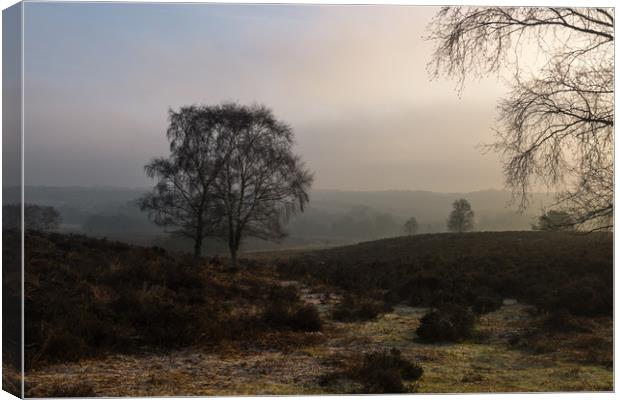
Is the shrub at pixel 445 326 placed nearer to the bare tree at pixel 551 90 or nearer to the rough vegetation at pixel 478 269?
the rough vegetation at pixel 478 269

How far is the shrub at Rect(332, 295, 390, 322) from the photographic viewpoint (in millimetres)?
7788

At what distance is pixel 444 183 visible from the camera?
23.5ft

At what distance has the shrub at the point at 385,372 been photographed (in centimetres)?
629

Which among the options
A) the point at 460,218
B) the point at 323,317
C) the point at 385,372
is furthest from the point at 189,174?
the point at 460,218

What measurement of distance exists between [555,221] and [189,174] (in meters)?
4.62

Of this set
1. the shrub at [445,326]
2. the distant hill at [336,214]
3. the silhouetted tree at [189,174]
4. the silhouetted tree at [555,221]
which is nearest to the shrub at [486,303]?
the shrub at [445,326]

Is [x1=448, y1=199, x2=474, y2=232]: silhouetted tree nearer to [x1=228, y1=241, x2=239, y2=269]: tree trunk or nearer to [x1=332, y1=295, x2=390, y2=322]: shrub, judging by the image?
[x1=332, y1=295, x2=390, y2=322]: shrub

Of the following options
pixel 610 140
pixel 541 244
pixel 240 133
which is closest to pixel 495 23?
pixel 610 140

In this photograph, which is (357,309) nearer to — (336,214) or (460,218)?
(336,214)

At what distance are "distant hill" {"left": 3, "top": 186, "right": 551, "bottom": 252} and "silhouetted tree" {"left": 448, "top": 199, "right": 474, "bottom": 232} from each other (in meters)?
0.08

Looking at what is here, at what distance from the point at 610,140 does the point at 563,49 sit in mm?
1265

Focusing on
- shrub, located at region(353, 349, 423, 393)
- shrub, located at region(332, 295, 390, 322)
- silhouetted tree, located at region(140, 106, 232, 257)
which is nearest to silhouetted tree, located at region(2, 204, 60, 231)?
silhouetted tree, located at region(140, 106, 232, 257)

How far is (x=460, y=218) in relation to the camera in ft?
24.3

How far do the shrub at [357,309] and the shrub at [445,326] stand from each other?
0.85 metres
